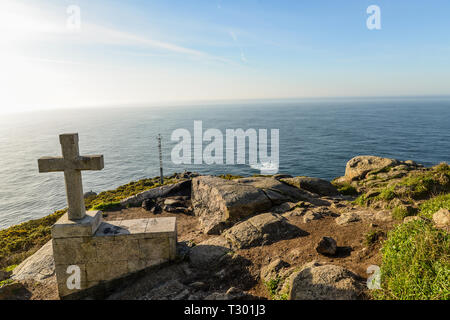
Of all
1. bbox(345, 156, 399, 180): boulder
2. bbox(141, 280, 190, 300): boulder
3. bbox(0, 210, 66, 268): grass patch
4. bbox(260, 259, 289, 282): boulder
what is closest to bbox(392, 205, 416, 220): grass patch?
bbox(260, 259, 289, 282): boulder

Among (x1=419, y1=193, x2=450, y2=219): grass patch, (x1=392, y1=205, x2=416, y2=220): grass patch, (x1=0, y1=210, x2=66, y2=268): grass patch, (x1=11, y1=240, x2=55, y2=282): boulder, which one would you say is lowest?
(x1=0, y1=210, x2=66, y2=268): grass patch

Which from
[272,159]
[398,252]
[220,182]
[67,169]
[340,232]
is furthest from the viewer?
[272,159]

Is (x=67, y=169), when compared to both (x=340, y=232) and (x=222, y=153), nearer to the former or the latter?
(x=340, y=232)

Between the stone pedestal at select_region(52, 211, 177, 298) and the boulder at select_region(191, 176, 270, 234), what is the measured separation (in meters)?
4.01

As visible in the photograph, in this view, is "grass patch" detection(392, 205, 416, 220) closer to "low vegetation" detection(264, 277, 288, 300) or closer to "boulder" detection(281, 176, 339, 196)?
"low vegetation" detection(264, 277, 288, 300)

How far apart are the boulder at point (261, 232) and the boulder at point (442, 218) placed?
3883 mm

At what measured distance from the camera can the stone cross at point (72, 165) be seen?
765 cm

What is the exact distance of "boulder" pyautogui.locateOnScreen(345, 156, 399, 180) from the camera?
74.1 feet

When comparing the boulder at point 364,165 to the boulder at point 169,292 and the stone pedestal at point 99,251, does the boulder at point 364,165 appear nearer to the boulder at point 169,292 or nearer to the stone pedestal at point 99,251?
the stone pedestal at point 99,251

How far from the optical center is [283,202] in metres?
13.4

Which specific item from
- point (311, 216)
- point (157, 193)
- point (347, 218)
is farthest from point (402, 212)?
point (157, 193)

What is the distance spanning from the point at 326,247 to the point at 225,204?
520 cm
